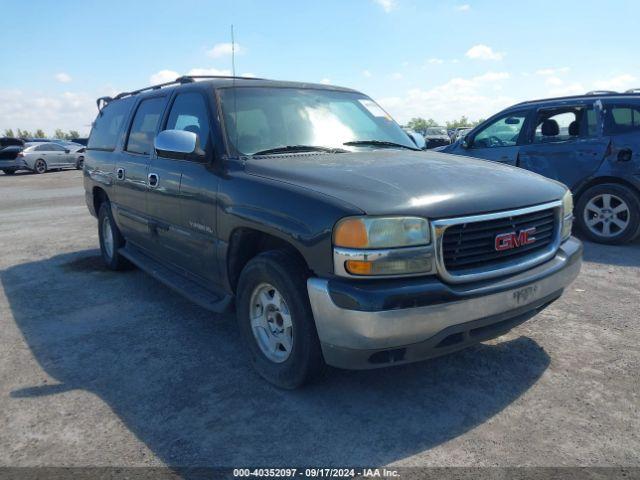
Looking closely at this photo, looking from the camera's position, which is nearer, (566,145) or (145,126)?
(145,126)

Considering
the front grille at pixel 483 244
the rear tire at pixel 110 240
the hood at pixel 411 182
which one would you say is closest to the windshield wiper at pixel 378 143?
the hood at pixel 411 182

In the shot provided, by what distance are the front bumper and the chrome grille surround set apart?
1.8 inches

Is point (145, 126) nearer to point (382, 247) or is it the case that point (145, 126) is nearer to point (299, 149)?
point (299, 149)

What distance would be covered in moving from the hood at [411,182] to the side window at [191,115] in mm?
603

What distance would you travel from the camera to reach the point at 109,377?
332cm

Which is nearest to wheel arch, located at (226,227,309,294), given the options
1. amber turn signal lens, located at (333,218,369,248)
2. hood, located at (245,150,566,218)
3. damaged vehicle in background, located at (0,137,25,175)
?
hood, located at (245,150,566,218)

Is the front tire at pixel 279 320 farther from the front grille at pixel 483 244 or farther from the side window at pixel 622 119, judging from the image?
the side window at pixel 622 119

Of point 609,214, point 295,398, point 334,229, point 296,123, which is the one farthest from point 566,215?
point 609,214

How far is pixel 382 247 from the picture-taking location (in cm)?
254

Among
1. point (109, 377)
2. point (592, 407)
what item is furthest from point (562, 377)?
point (109, 377)

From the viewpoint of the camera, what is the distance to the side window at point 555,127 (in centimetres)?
697

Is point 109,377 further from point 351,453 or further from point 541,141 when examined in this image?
point 541,141

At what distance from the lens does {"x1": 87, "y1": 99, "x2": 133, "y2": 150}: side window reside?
17.9 ft

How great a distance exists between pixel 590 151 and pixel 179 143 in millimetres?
5532
